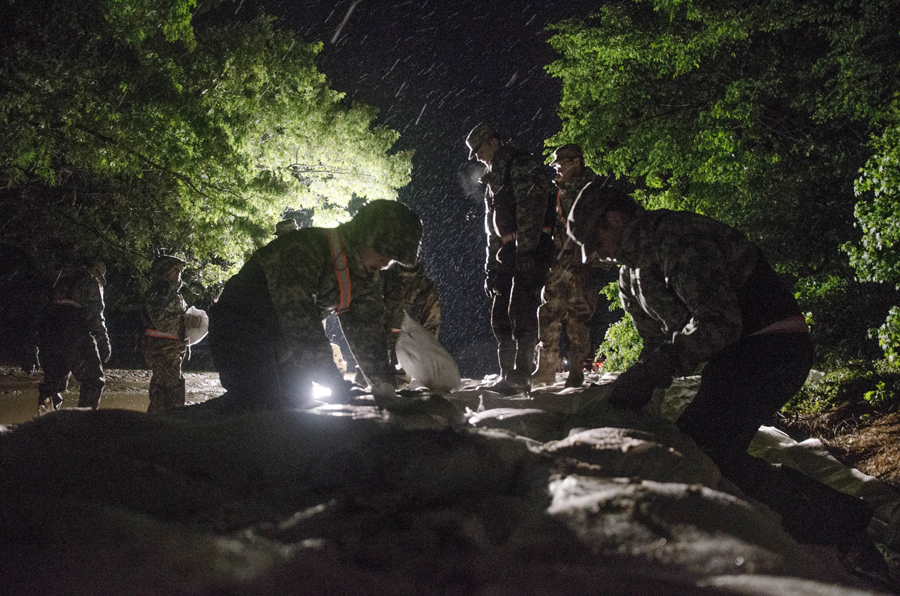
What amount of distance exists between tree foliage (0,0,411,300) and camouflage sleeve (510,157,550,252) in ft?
17.7

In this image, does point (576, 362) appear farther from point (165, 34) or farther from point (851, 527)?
point (165, 34)

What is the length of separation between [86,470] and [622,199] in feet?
9.00

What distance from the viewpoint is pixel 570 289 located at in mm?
5195

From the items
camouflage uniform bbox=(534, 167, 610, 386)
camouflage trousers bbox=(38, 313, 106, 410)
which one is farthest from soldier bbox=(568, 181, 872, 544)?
camouflage trousers bbox=(38, 313, 106, 410)

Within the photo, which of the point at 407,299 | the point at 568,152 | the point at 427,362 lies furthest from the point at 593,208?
the point at 407,299

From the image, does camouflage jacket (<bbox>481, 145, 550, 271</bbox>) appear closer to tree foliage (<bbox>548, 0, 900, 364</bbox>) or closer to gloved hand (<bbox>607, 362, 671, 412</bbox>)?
gloved hand (<bbox>607, 362, 671, 412</bbox>)

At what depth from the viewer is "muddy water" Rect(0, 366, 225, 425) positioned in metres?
6.22

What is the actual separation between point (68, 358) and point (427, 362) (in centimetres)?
463

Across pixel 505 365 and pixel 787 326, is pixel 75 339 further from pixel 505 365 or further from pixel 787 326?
pixel 787 326

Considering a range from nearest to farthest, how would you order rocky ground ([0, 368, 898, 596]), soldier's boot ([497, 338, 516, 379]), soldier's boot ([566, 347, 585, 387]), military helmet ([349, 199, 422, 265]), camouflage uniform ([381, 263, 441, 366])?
1. rocky ground ([0, 368, 898, 596])
2. military helmet ([349, 199, 422, 265])
3. soldier's boot ([497, 338, 516, 379])
4. soldier's boot ([566, 347, 585, 387])
5. camouflage uniform ([381, 263, 441, 366])

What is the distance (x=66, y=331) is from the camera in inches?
237

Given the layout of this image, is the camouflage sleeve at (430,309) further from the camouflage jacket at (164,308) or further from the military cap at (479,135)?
the camouflage jacket at (164,308)

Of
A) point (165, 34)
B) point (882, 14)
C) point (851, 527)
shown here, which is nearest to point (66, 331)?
point (165, 34)

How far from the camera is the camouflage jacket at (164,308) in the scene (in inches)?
235
